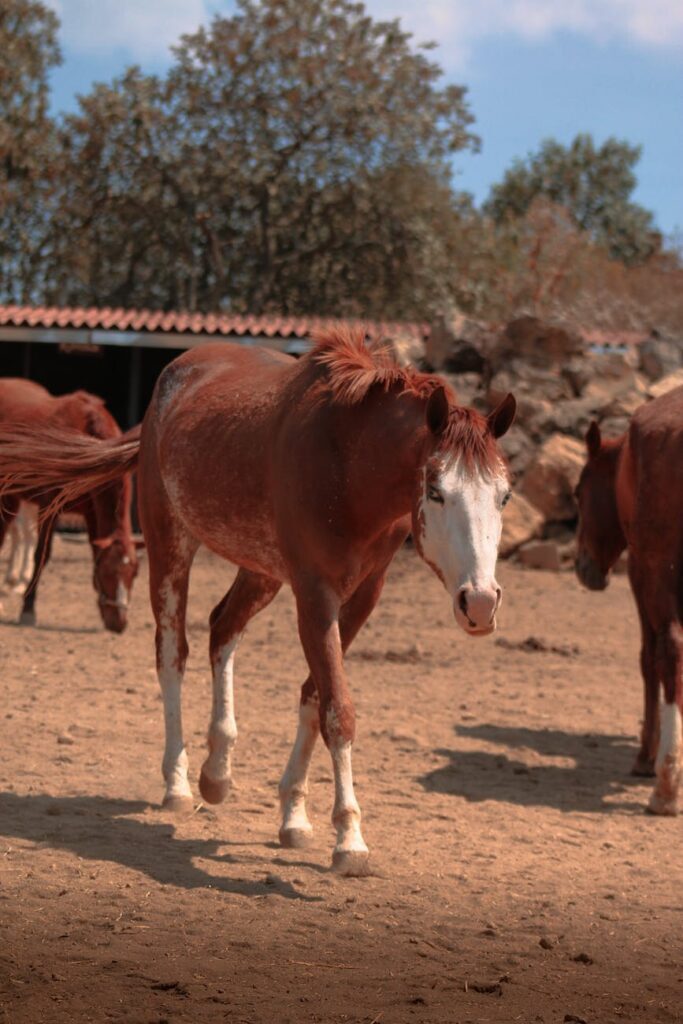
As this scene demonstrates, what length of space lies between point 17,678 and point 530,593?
7.00m

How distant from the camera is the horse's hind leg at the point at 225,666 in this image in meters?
5.26

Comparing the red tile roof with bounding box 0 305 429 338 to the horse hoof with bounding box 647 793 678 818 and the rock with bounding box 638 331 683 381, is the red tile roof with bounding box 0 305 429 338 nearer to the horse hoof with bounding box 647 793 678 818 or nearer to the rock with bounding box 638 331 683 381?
the rock with bounding box 638 331 683 381

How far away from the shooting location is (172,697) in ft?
18.1

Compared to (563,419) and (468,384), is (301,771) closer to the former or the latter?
(563,419)

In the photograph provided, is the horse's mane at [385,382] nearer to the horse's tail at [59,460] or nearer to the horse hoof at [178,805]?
the horse's tail at [59,460]

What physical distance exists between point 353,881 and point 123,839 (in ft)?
3.29

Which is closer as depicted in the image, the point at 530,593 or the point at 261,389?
the point at 261,389

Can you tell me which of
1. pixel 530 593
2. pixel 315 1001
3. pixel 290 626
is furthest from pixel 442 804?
pixel 530 593

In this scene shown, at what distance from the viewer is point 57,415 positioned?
35.0 ft

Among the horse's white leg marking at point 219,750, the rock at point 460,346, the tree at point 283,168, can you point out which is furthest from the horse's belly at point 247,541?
the tree at point 283,168

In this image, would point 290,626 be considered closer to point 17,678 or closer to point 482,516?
point 17,678

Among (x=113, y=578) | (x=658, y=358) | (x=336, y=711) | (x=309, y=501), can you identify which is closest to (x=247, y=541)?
(x=309, y=501)

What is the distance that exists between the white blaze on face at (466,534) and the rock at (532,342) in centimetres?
1314

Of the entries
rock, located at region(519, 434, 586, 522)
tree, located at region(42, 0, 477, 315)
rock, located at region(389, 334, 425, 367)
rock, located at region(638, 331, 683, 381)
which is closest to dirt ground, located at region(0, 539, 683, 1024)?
rock, located at region(519, 434, 586, 522)
